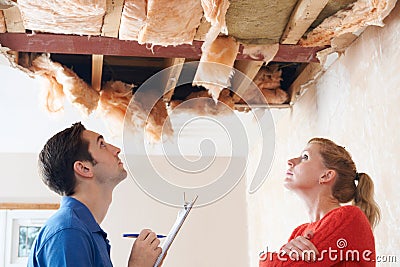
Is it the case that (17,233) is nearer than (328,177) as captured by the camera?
No

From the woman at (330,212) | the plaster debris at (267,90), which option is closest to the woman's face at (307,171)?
the woman at (330,212)

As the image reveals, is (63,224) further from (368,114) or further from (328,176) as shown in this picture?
(368,114)

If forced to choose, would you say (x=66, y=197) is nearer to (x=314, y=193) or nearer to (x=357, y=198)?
(x=314, y=193)

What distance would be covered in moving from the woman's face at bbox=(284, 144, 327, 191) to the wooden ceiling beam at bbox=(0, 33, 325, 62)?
1.64 ft

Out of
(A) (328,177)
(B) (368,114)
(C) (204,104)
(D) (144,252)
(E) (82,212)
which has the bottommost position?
(D) (144,252)

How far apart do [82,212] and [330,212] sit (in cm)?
65

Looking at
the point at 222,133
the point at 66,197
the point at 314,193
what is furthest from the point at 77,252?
the point at 222,133

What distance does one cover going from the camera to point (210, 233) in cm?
370

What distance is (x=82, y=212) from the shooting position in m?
1.41

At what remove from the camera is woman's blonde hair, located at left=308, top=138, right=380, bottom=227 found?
1.55m

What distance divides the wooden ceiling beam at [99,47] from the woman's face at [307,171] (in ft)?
1.64

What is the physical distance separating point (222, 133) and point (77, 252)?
2104 millimetres

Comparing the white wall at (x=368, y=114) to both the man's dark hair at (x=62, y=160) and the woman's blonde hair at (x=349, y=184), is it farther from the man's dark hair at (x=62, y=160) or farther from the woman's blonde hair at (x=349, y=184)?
the man's dark hair at (x=62, y=160)

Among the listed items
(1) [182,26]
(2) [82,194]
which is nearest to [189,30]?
(1) [182,26]
